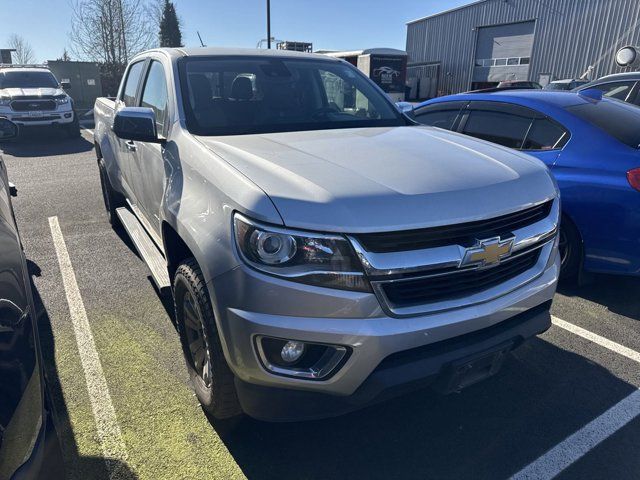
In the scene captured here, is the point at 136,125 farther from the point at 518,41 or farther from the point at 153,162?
the point at 518,41

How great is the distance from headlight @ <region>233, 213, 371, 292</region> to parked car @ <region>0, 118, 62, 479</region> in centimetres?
80

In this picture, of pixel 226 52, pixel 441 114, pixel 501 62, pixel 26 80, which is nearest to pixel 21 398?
pixel 226 52

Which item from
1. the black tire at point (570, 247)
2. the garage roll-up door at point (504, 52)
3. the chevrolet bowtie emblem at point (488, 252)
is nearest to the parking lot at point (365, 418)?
the black tire at point (570, 247)

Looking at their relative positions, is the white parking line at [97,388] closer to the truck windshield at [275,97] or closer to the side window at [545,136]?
the truck windshield at [275,97]

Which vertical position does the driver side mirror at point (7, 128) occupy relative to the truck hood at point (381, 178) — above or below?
below

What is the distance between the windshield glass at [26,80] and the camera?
13180 millimetres

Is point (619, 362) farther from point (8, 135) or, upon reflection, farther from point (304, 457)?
point (8, 135)

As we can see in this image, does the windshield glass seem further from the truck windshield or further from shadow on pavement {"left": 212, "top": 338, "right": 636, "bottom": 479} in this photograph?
shadow on pavement {"left": 212, "top": 338, "right": 636, "bottom": 479}

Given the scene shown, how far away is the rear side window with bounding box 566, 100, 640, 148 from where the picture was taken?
147 inches

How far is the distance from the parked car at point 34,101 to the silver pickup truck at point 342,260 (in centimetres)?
1191

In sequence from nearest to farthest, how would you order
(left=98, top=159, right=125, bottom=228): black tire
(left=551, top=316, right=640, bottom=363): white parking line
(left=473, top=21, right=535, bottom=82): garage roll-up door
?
(left=551, top=316, right=640, bottom=363): white parking line
(left=98, top=159, right=125, bottom=228): black tire
(left=473, top=21, right=535, bottom=82): garage roll-up door

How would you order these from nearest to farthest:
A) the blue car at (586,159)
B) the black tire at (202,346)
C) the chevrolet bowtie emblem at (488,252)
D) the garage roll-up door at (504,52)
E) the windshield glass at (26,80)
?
the chevrolet bowtie emblem at (488,252), the black tire at (202,346), the blue car at (586,159), the windshield glass at (26,80), the garage roll-up door at (504,52)

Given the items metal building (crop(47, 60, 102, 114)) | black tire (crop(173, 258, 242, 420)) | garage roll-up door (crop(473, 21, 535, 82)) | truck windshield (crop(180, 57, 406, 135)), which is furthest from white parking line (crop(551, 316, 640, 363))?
metal building (crop(47, 60, 102, 114))

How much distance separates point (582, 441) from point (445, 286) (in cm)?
122
